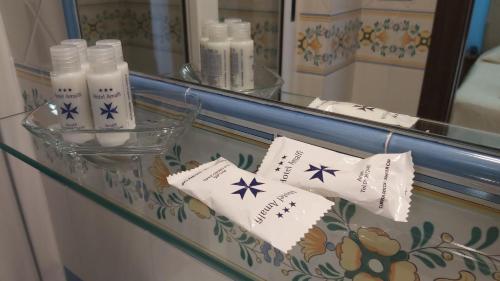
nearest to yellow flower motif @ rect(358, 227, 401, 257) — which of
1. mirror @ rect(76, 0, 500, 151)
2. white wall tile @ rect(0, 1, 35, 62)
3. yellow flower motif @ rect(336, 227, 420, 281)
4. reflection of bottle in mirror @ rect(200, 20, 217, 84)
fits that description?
yellow flower motif @ rect(336, 227, 420, 281)

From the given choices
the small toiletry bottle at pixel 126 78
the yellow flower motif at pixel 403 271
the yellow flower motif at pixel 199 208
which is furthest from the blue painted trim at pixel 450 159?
the small toiletry bottle at pixel 126 78

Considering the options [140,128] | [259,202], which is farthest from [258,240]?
[140,128]

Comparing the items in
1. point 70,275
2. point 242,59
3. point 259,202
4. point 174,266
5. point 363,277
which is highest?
point 242,59

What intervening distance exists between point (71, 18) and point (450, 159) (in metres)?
0.73

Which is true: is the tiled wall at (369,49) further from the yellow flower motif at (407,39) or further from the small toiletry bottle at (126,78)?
the small toiletry bottle at (126,78)

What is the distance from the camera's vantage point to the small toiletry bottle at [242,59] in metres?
0.61

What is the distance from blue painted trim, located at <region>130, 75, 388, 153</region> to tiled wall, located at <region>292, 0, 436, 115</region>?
5cm

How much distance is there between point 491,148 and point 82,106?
0.49 meters

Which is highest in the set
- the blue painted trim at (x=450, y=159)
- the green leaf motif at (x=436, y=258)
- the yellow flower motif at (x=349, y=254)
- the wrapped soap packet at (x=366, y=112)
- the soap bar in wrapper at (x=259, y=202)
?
the wrapped soap packet at (x=366, y=112)

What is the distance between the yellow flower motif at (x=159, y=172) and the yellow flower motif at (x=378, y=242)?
28 centimetres

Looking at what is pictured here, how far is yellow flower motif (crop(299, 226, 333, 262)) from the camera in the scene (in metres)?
0.46

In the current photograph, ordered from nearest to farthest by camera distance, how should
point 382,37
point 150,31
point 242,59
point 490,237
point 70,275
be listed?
point 490,237
point 382,37
point 242,59
point 150,31
point 70,275

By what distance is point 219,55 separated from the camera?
2.03ft

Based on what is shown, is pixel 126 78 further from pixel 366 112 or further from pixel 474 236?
pixel 474 236
